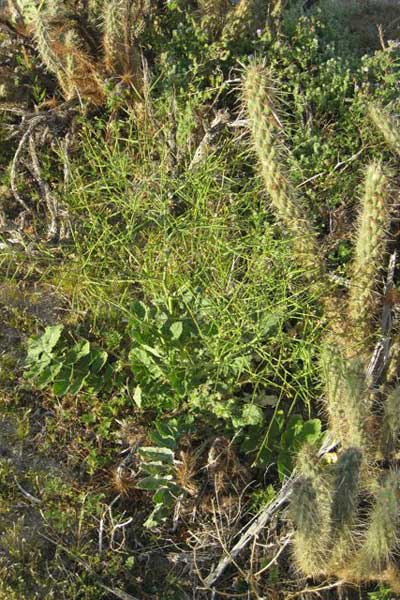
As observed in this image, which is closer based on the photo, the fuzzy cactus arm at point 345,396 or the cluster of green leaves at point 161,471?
the fuzzy cactus arm at point 345,396

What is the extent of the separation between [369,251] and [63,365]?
1.50 metres

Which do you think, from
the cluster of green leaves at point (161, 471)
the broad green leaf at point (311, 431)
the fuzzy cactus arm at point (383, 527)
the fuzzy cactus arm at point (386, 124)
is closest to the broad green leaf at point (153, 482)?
the cluster of green leaves at point (161, 471)

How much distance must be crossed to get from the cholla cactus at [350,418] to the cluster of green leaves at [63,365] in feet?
3.50

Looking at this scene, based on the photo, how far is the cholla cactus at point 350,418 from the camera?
269cm

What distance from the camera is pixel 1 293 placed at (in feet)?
12.4

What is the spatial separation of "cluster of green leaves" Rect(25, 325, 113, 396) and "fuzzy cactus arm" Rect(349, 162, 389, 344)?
47.7 inches

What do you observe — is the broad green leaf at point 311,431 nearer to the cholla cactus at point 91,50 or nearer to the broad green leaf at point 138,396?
the broad green leaf at point 138,396

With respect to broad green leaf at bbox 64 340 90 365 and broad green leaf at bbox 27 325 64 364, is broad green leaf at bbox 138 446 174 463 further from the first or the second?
broad green leaf at bbox 27 325 64 364

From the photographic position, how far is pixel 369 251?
3369 mm

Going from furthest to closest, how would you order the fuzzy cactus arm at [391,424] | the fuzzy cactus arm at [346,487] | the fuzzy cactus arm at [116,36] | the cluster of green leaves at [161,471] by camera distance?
the fuzzy cactus arm at [116,36]
the cluster of green leaves at [161,471]
the fuzzy cactus arm at [391,424]
the fuzzy cactus arm at [346,487]

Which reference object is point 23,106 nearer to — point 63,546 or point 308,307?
point 308,307

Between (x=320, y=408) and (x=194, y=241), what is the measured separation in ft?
3.33

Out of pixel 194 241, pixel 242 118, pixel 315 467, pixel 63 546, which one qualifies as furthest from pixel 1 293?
pixel 315 467

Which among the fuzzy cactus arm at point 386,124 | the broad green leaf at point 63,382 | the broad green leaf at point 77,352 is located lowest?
the broad green leaf at point 63,382
